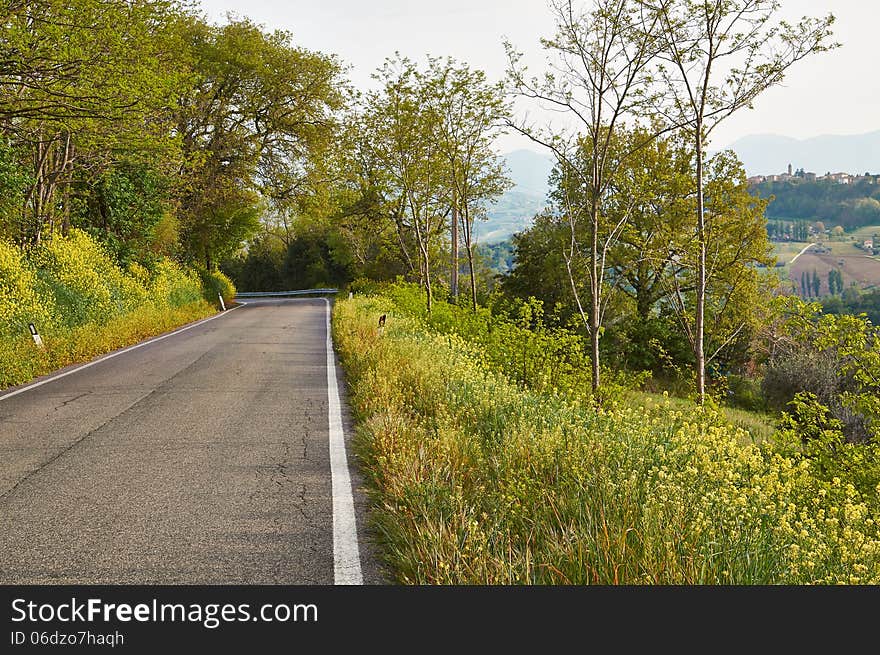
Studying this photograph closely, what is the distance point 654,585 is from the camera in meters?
3.34

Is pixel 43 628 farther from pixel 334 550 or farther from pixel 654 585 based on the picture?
pixel 654 585

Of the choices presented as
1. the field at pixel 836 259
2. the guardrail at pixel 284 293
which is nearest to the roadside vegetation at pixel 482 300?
the guardrail at pixel 284 293

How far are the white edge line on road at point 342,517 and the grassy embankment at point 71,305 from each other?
730 centimetres

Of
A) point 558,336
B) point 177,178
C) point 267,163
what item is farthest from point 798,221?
point 558,336

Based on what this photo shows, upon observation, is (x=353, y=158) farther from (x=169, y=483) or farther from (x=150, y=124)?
(x=169, y=483)

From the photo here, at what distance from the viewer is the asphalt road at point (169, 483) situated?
417 centimetres

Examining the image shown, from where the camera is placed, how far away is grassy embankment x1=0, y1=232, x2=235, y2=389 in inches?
522

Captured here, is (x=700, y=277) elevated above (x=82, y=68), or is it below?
below

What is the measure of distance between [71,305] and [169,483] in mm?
12789

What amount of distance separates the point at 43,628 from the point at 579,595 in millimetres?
2585

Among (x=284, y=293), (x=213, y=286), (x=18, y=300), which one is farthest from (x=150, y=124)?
(x=284, y=293)

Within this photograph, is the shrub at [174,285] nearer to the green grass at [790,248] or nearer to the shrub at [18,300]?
the shrub at [18,300]

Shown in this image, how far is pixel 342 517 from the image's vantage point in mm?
5078

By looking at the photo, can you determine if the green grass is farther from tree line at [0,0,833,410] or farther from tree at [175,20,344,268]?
tree at [175,20,344,268]
